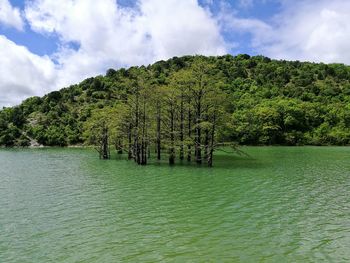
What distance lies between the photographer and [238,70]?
6978 inches

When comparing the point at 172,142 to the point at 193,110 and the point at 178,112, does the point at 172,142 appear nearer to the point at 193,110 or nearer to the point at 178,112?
the point at 193,110

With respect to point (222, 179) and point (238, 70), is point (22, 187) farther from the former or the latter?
point (238, 70)

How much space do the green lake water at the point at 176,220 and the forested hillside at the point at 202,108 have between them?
64.2ft

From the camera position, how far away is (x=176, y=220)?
20.2m

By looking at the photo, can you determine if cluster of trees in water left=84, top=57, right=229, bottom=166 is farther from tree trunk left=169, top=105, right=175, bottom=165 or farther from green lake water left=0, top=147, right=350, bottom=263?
green lake water left=0, top=147, right=350, bottom=263

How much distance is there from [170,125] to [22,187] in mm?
29260

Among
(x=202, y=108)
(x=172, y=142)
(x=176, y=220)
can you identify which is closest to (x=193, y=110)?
(x=202, y=108)

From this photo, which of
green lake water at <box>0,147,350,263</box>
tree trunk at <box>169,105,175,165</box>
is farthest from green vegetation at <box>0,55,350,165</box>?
green lake water at <box>0,147,350,263</box>

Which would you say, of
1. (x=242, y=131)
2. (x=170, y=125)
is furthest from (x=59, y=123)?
(x=170, y=125)

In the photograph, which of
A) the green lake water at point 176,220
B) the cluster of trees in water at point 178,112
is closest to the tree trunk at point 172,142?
the cluster of trees in water at point 178,112

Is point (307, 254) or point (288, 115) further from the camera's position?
point (288, 115)

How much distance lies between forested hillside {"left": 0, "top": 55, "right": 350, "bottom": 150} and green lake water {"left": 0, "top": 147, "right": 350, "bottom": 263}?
19.6 m

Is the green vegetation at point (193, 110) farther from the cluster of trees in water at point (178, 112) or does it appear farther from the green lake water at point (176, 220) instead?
the green lake water at point (176, 220)

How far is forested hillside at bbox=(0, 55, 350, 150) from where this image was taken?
53.2 metres
